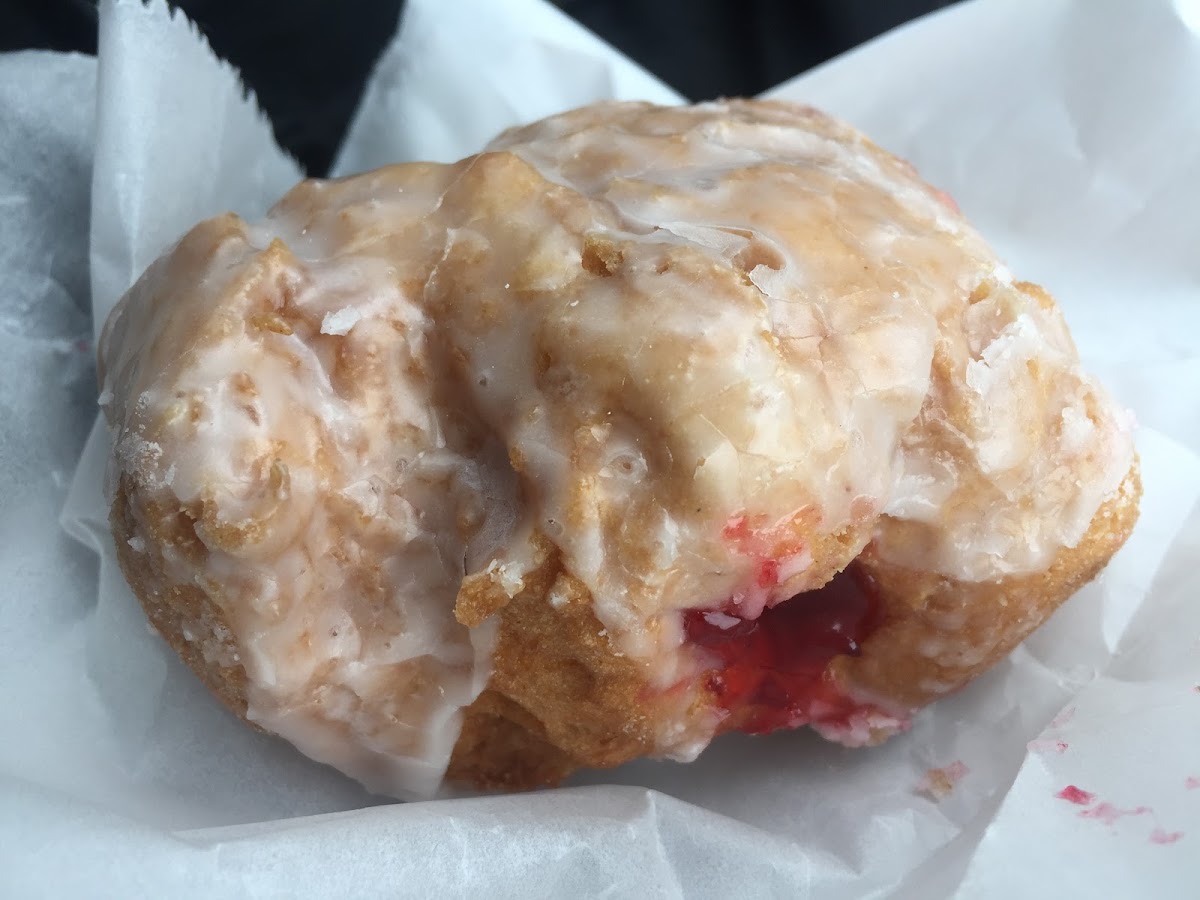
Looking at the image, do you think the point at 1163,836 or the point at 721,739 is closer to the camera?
the point at 1163,836

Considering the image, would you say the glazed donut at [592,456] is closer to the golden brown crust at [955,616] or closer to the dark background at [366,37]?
the golden brown crust at [955,616]

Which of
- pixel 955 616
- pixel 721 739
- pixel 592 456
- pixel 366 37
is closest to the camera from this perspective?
pixel 592 456

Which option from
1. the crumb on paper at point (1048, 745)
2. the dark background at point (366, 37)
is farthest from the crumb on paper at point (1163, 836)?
the dark background at point (366, 37)

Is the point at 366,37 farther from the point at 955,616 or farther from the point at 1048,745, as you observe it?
the point at 1048,745

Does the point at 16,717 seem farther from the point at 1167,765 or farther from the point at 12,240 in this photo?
the point at 1167,765

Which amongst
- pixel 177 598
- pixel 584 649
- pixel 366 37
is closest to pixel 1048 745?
pixel 584 649

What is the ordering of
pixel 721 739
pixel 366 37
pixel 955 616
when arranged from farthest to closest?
pixel 366 37, pixel 721 739, pixel 955 616

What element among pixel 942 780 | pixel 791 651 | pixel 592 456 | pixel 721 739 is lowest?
pixel 721 739

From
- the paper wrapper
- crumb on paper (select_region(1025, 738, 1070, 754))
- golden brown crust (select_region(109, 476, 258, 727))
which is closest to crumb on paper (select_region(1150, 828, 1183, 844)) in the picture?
the paper wrapper
